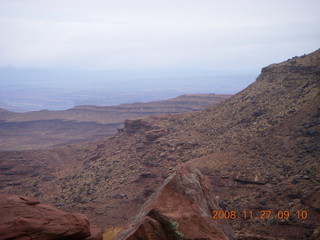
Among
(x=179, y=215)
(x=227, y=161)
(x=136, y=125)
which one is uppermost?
(x=136, y=125)

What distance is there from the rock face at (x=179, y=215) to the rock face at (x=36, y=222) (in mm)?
971

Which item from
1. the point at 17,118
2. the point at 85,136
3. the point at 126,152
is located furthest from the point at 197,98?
the point at 126,152

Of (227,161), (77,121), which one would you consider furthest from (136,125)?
(77,121)

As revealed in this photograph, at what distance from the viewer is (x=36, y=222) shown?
6012 mm

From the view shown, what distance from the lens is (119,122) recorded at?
55812 mm

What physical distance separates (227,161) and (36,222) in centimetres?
1065

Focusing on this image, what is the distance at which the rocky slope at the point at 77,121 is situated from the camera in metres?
51.5

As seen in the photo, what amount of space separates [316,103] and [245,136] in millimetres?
4157

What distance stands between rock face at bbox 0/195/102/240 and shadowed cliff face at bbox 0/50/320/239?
1983 millimetres

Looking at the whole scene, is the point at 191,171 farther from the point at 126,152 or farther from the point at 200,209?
the point at 126,152
